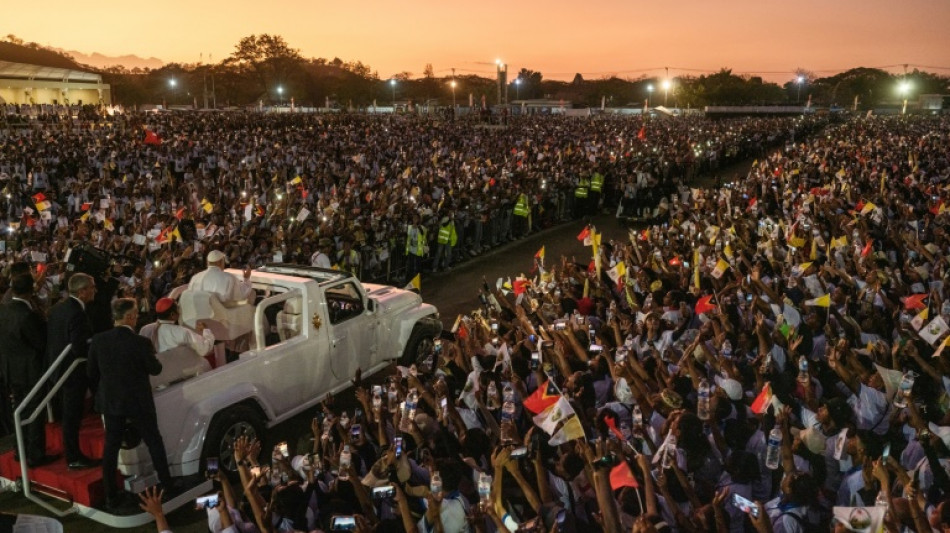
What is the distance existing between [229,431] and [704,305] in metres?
4.77

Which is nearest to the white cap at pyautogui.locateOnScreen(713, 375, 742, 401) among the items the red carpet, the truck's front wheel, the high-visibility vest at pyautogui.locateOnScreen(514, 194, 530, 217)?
the truck's front wheel

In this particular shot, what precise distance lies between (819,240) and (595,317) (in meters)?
4.69

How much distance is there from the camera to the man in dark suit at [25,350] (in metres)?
5.57

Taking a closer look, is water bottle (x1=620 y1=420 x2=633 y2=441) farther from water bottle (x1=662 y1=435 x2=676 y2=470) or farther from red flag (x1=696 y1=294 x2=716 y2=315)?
red flag (x1=696 y1=294 x2=716 y2=315)

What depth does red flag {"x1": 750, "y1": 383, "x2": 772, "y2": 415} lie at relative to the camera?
473 cm

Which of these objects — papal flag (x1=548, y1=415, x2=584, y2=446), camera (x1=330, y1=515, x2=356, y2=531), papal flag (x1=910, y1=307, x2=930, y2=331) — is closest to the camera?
camera (x1=330, y1=515, x2=356, y2=531)

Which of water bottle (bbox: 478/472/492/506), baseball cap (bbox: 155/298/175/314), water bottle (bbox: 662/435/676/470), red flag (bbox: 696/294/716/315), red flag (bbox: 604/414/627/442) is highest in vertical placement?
baseball cap (bbox: 155/298/175/314)

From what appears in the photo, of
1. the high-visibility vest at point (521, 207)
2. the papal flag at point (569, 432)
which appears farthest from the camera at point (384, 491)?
the high-visibility vest at point (521, 207)

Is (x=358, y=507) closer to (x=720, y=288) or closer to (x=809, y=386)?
(x=809, y=386)

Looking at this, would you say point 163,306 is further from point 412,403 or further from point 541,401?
point 541,401

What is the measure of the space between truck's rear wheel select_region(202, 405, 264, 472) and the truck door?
1.14 metres

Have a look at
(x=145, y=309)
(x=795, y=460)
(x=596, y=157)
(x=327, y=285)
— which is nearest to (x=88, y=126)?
(x=596, y=157)

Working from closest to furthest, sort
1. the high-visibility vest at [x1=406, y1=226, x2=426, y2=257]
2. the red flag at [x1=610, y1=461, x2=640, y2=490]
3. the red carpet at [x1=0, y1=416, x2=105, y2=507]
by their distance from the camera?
the red flag at [x1=610, y1=461, x2=640, y2=490] → the red carpet at [x1=0, y1=416, x2=105, y2=507] → the high-visibility vest at [x1=406, y1=226, x2=426, y2=257]

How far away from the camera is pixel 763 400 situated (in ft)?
15.6
